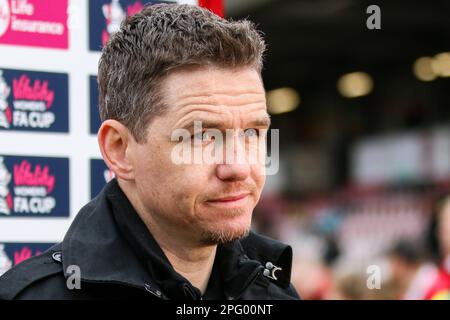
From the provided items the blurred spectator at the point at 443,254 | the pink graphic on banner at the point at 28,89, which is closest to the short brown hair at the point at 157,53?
the pink graphic on banner at the point at 28,89

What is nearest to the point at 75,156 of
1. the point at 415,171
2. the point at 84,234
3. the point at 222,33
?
the point at 84,234

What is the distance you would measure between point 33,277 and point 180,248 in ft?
1.34

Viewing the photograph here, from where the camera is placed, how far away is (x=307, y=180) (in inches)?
696

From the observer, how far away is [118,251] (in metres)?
2.20

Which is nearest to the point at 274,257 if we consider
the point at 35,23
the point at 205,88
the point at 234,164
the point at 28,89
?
the point at 234,164

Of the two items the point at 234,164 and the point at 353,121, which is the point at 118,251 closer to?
the point at 234,164

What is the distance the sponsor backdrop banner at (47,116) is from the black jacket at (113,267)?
503 mm

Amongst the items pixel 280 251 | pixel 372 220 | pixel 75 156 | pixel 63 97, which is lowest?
pixel 372 220

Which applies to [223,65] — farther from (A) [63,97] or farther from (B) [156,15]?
(A) [63,97]

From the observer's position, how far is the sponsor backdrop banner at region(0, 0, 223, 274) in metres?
2.76

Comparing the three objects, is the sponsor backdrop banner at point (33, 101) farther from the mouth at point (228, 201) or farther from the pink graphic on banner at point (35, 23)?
the mouth at point (228, 201)

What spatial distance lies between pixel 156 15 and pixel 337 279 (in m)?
5.08

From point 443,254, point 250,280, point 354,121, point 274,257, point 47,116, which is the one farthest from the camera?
point 354,121

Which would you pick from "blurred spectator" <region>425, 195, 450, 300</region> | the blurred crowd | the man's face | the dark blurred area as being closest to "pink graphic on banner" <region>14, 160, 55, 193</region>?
the man's face
